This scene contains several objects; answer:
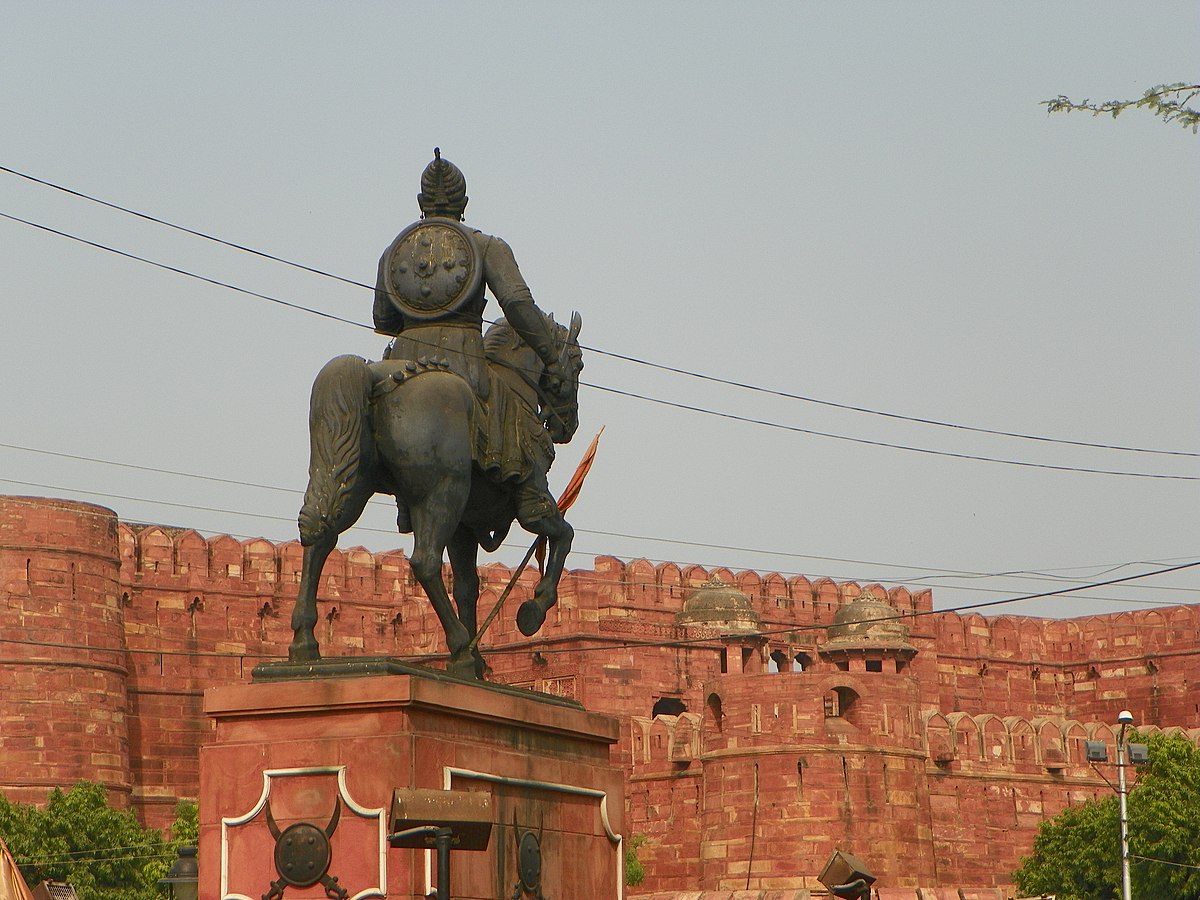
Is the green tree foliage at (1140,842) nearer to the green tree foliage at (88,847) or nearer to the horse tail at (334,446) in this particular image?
the green tree foliage at (88,847)

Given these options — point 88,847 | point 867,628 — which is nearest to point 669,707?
point 867,628

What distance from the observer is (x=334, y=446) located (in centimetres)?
900

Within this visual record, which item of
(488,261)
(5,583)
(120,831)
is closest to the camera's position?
(488,261)

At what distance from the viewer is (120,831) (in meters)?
40.8

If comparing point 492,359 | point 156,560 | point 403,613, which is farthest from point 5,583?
point 492,359

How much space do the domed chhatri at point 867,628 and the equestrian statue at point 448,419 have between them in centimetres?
4158

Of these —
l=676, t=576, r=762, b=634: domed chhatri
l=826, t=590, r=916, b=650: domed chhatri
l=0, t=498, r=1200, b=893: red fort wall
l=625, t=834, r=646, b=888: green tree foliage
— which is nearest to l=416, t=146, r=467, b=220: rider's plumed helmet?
l=0, t=498, r=1200, b=893: red fort wall

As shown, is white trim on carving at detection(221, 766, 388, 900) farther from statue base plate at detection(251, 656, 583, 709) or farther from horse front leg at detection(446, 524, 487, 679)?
horse front leg at detection(446, 524, 487, 679)

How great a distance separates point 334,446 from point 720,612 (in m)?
45.0

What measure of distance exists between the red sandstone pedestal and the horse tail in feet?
2.56

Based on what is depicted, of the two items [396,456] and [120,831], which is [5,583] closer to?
[120,831]

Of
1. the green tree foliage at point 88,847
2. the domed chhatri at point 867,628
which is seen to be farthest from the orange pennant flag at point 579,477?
the domed chhatri at point 867,628

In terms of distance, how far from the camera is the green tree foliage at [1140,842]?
39062 mm

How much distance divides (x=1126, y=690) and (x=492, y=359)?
58.8 metres
